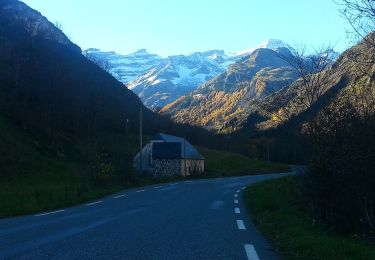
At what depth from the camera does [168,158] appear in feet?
235

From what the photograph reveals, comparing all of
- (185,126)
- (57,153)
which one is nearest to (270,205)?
(57,153)

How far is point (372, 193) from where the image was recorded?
10648mm

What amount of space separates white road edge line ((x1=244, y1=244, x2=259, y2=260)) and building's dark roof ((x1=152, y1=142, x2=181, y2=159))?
62.7 meters

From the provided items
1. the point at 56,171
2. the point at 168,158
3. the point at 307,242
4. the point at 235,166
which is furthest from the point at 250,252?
the point at 235,166

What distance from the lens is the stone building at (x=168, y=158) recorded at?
234 feet

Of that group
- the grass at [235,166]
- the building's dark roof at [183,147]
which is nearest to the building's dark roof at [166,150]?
the building's dark roof at [183,147]

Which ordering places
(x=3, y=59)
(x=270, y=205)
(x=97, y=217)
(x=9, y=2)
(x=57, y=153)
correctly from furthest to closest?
(x=9, y=2) → (x=3, y=59) → (x=57, y=153) → (x=270, y=205) → (x=97, y=217)

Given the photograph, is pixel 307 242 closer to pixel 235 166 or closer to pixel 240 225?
pixel 240 225

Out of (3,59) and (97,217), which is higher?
(3,59)

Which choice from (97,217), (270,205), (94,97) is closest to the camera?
(97,217)

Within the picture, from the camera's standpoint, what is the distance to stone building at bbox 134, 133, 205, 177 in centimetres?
7144

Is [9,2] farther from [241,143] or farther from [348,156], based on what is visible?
[348,156]

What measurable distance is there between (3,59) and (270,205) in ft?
242

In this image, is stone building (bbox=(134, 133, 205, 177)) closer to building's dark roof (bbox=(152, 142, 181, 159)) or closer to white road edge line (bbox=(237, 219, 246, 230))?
building's dark roof (bbox=(152, 142, 181, 159))
